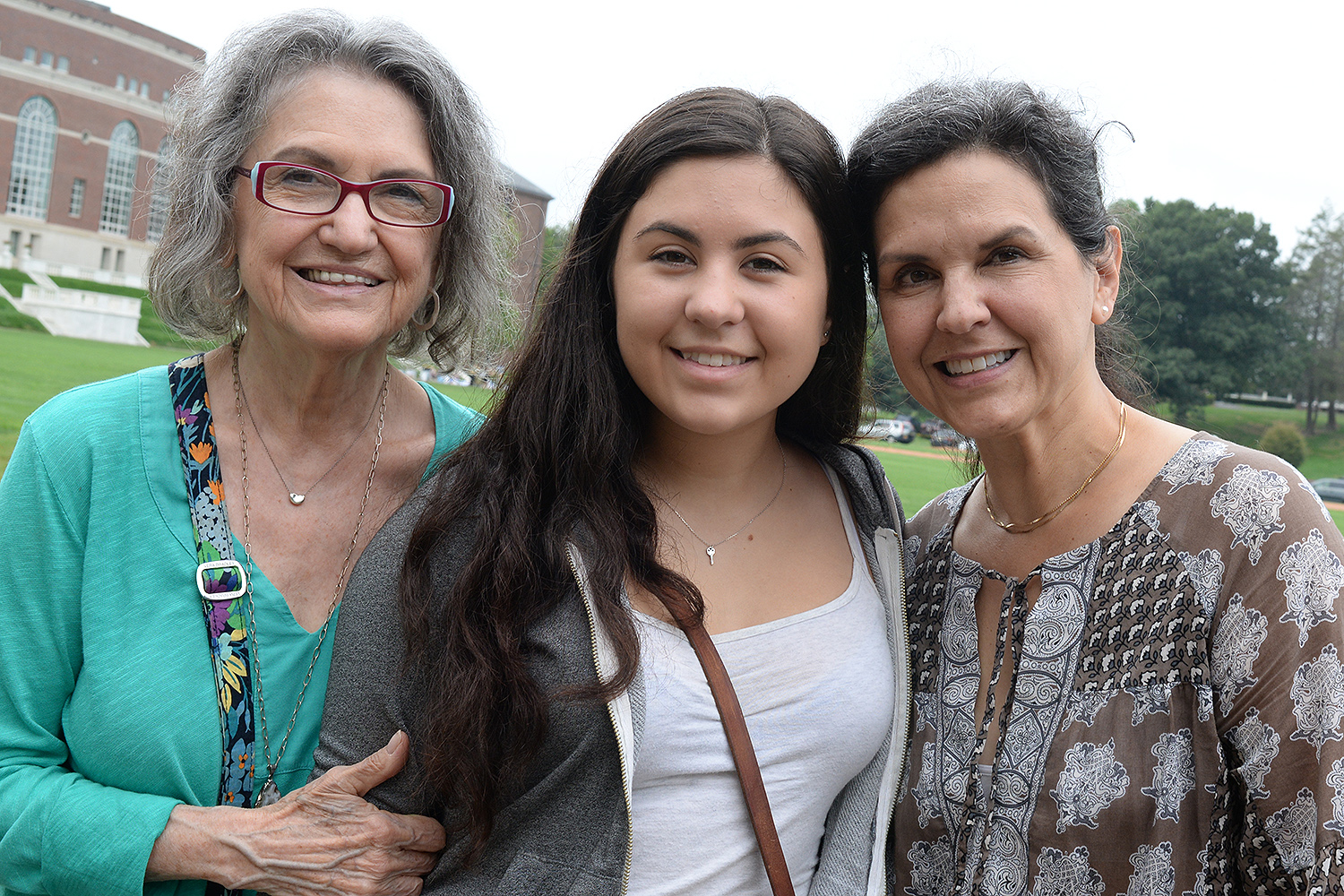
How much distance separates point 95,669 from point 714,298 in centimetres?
171

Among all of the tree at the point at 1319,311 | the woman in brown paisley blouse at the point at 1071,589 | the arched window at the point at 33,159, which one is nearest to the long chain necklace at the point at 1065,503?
the woman in brown paisley blouse at the point at 1071,589

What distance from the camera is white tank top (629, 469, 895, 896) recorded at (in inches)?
85.0

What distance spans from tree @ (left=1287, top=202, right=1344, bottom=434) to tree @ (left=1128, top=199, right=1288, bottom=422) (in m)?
1.47

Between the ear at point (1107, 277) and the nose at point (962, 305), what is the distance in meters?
0.41

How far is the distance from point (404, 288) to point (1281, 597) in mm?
2275

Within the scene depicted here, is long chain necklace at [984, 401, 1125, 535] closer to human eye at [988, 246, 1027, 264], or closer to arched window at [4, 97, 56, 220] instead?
human eye at [988, 246, 1027, 264]

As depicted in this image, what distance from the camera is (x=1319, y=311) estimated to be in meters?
49.1

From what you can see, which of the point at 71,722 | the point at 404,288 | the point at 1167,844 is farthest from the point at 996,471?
the point at 71,722

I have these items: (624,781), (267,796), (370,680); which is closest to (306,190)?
(370,680)

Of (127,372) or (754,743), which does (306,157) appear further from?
(127,372)

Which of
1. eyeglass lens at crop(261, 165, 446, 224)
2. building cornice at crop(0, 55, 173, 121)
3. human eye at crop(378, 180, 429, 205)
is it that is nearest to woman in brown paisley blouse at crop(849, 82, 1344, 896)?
human eye at crop(378, 180, 429, 205)

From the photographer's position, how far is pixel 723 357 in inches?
91.1

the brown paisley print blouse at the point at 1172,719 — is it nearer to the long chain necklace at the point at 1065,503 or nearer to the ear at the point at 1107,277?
the long chain necklace at the point at 1065,503

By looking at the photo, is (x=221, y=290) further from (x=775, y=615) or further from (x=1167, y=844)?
(x=1167, y=844)
